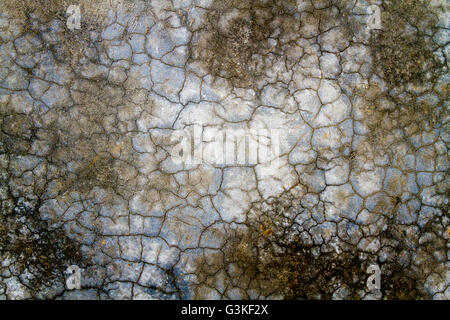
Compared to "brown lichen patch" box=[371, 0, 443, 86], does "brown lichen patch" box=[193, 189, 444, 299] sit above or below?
below

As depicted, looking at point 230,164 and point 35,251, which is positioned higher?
point 230,164

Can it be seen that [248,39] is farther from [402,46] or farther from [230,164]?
[402,46]

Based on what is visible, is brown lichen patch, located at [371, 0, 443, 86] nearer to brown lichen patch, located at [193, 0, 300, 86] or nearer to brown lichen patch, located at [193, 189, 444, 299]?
brown lichen patch, located at [193, 0, 300, 86]

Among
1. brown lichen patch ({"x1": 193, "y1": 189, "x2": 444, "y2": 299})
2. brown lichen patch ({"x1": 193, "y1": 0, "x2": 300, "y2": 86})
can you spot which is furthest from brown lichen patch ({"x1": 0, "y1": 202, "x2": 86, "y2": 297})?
brown lichen patch ({"x1": 193, "y1": 0, "x2": 300, "y2": 86})

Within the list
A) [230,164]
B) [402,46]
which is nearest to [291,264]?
[230,164]

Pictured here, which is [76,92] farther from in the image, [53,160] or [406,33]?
[406,33]

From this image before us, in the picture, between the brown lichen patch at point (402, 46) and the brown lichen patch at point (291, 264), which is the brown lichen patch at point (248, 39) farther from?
the brown lichen patch at point (291, 264)

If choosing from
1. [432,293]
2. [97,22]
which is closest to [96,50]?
[97,22]

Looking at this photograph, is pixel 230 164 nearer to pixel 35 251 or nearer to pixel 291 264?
pixel 291 264

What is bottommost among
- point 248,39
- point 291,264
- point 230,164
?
point 291,264

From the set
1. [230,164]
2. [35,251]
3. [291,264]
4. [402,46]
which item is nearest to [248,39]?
[230,164]

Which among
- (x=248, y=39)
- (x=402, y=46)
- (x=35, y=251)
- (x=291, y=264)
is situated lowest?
(x=291, y=264)
